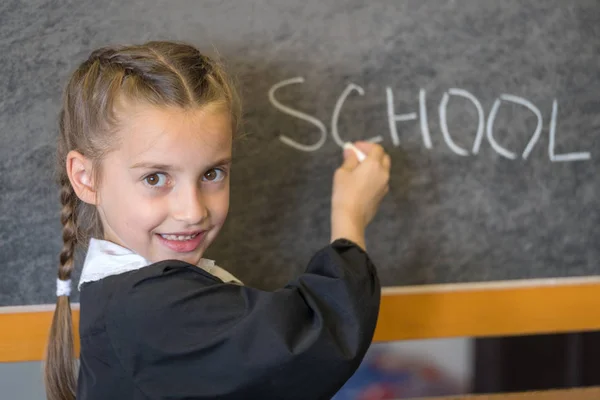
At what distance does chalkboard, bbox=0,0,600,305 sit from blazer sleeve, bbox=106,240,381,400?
9.9 inches

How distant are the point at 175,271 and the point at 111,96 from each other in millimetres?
184

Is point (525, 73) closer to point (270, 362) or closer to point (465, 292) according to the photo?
point (465, 292)

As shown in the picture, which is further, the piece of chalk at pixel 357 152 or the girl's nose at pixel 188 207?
the piece of chalk at pixel 357 152

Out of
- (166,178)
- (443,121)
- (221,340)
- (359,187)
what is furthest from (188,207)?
(443,121)

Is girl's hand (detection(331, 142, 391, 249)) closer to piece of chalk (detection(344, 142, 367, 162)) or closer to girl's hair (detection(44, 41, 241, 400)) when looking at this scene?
piece of chalk (detection(344, 142, 367, 162))

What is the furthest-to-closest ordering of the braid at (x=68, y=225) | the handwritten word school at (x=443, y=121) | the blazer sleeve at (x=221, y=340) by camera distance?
1. the handwritten word school at (x=443, y=121)
2. the braid at (x=68, y=225)
3. the blazer sleeve at (x=221, y=340)

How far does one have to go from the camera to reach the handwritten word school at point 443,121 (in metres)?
0.91

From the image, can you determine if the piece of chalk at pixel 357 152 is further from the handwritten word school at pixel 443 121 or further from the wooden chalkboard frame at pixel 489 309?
the wooden chalkboard frame at pixel 489 309

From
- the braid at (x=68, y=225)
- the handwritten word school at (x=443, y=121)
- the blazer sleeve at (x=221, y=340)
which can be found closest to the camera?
the blazer sleeve at (x=221, y=340)

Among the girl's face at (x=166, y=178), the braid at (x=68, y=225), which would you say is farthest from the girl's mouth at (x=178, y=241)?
the braid at (x=68, y=225)

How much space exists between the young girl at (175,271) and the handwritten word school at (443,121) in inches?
5.0

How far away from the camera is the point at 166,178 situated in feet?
2.34

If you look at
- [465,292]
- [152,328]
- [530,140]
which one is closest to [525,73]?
[530,140]

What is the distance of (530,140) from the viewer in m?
0.96
